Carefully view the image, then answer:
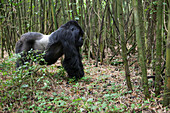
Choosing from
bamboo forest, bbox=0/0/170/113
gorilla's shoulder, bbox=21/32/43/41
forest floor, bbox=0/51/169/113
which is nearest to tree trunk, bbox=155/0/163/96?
bamboo forest, bbox=0/0/170/113

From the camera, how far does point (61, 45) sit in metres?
3.98

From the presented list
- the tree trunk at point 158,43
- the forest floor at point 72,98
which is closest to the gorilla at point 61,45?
the forest floor at point 72,98

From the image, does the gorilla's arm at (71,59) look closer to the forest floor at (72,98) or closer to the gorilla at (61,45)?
the gorilla at (61,45)

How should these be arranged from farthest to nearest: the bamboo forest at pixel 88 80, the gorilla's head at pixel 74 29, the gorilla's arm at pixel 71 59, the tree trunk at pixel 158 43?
the gorilla's head at pixel 74 29 < the gorilla's arm at pixel 71 59 < the bamboo forest at pixel 88 80 < the tree trunk at pixel 158 43

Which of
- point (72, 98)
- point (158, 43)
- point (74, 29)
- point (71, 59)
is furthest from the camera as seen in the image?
point (74, 29)

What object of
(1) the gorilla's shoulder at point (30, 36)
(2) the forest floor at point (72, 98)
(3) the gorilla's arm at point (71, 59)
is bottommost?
(2) the forest floor at point (72, 98)

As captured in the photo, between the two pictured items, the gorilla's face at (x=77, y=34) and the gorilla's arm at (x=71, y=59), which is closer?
the gorilla's arm at (x=71, y=59)

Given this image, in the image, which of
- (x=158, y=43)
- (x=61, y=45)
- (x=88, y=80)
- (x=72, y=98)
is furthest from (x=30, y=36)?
(x=158, y=43)

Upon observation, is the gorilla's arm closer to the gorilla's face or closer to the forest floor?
the gorilla's face

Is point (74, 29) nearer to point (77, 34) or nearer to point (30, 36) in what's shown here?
point (77, 34)

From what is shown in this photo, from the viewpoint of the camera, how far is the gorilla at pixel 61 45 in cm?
385

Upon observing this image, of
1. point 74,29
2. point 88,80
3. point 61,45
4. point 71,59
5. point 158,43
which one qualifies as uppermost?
point 74,29

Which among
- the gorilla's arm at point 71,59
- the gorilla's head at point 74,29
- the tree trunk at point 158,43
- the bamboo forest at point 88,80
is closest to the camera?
the tree trunk at point 158,43

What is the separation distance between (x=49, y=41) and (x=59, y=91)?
1.29m
